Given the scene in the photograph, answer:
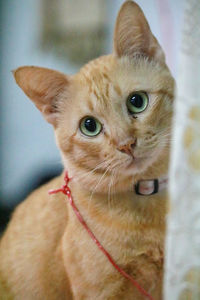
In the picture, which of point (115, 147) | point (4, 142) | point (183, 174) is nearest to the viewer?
point (183, 174)

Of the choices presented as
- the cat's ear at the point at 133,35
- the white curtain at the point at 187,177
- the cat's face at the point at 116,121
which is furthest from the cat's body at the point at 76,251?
the cat's ear at the point at 133,35

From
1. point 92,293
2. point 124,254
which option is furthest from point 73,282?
point 124,254

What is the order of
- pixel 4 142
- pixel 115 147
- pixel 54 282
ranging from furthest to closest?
1. pixel 4 142
2. pixel 54 282
3. pixel 115 147

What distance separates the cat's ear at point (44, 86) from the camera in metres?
0.90

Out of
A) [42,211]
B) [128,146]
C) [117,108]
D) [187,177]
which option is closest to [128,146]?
[128,146]

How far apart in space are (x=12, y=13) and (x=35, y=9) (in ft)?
0.25

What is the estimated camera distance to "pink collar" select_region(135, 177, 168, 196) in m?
0.93

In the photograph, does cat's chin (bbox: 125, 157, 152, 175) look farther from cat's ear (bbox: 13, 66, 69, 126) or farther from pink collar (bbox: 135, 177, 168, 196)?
cat's ear (bbox: 13, 66, 69, 126)

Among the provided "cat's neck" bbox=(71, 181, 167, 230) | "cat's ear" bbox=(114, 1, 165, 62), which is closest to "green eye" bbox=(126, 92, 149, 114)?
"cat's ear" bbox=(114, 1, 165, 62)

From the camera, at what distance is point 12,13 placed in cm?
108

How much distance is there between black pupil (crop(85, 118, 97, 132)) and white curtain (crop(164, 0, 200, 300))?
31cm

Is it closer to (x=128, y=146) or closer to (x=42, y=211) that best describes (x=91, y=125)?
(x=128, y=146)

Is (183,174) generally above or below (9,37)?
below

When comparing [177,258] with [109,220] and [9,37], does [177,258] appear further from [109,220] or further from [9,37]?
[9,37]
